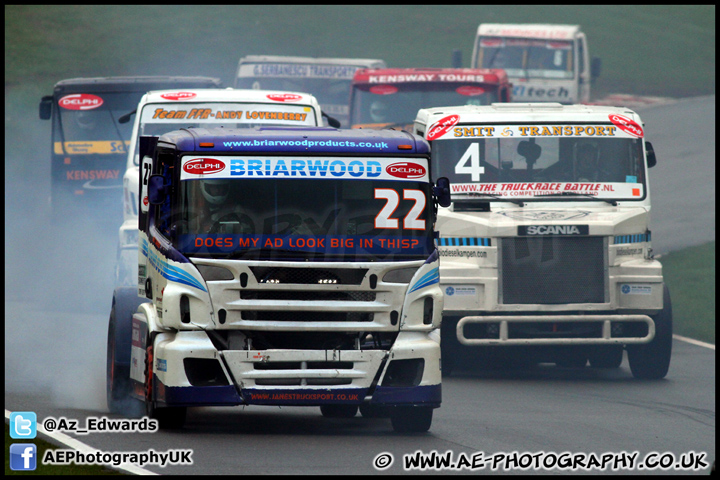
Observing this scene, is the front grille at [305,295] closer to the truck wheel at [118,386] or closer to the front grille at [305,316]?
the front grille at [305,316]

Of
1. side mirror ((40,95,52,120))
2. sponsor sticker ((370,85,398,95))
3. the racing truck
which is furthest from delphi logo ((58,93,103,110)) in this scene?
the racing truck

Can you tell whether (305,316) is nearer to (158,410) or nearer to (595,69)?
(158,410)

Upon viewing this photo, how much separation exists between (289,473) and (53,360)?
6.70 meters

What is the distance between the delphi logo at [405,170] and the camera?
10188 mm

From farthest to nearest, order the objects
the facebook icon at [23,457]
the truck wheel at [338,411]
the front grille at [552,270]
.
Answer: the front grille at [552,270] < the truck wheel at [338,411] < the facebook icon at [23,457]

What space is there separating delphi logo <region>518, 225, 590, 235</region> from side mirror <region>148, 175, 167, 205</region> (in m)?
4.89

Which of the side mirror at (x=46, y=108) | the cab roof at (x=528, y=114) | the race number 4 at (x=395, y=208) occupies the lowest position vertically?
the race number 4 at (x=395, y=208)

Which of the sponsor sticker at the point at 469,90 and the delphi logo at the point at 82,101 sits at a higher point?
the sponsor sticker at the point at 469,90

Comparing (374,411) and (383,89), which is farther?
(383,89)

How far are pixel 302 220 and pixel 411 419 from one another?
1.92 meters

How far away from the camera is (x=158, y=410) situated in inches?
401

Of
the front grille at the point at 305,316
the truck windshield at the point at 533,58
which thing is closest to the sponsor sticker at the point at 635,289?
the front grille at the point at 305,316

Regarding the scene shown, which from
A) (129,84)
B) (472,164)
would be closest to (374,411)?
(472,164)

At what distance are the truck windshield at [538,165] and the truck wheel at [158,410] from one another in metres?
5.18
